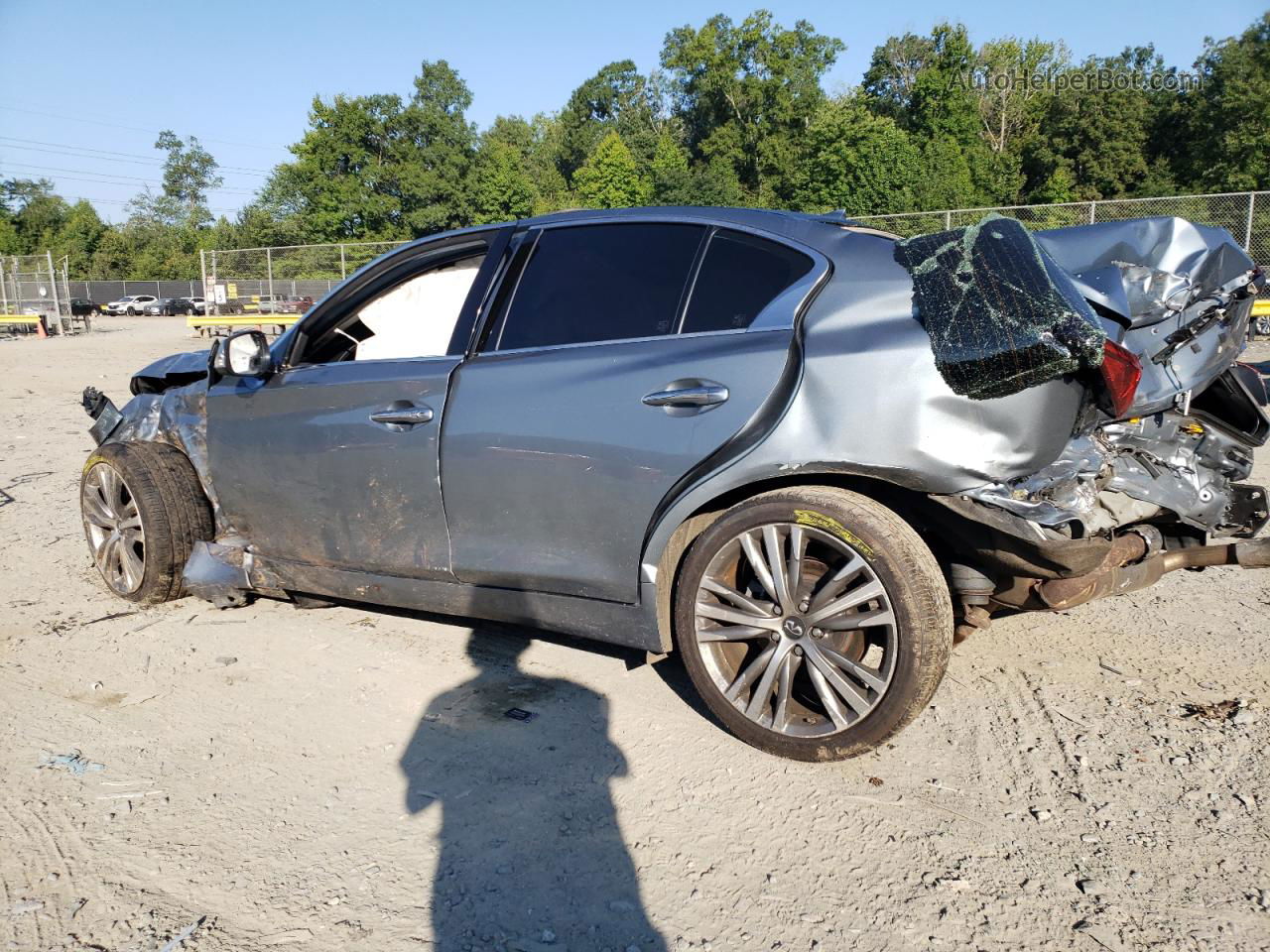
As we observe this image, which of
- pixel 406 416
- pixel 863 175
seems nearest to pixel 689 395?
pixel 406 416

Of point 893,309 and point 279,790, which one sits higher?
point 893,309

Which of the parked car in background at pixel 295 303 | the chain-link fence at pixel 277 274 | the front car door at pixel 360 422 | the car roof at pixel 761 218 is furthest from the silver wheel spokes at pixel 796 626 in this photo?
the chain-link fence at pixel 277 274

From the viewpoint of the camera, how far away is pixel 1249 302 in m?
3.40

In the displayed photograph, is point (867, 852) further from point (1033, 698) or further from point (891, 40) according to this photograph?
point (891, 40)

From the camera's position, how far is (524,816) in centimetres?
283

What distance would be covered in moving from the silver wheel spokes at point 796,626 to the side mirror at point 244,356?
223 cm

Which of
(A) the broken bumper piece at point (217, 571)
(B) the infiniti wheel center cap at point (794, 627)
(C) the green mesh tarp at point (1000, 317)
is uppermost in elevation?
(C) the green mesh tarp at point (1000, 317)

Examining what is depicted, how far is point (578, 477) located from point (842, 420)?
0.90 meters

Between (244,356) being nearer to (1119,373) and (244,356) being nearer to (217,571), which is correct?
(217,571)

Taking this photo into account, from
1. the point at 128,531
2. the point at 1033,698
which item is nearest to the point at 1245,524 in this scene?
the point at 1033,698

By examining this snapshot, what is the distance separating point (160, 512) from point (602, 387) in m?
2.46

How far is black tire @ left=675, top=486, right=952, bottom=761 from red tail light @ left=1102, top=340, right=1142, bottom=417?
71 centimetres

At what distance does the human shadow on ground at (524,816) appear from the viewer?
2354 millimetres

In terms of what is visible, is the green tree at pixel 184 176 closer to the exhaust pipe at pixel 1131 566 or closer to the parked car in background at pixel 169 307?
the parked car in background at pixel 169 307
